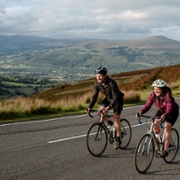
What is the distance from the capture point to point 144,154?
21.0 ft

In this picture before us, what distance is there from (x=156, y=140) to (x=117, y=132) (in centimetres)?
146

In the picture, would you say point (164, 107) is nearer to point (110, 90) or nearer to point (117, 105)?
point (117, 105)

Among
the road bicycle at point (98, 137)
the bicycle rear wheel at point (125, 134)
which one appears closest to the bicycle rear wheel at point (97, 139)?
the road bicycle at point (98, 137)

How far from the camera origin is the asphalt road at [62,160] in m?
6.10

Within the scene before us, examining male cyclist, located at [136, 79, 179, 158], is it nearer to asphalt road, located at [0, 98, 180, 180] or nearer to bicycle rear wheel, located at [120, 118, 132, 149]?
asphalt road, located at [0, 98, 180, 180]

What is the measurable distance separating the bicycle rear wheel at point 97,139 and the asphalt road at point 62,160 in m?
0.16

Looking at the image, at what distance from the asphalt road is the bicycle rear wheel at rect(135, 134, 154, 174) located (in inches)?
6.5

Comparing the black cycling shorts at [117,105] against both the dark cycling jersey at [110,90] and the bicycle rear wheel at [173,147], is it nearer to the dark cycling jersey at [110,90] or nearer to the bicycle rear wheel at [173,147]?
the dark cycling jersey at [110,90]

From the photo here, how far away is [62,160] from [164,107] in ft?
8.69

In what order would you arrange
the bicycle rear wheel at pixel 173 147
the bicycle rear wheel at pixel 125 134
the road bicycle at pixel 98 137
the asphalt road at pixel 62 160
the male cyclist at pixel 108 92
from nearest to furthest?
the asphalt road at pixel 62 160 < the bicycle rear wheel at pixel 173 147 < the male cyclist at pixel 108 92 < the road bicycle at pixel 98 137 < the bicycle rear wheel at pixel 125 134

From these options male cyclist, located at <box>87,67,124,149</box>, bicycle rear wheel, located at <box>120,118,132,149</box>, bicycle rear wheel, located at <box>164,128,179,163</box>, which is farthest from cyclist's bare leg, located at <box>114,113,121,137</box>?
bicycle rear wheel, located at <box>164,128,179,163</box>

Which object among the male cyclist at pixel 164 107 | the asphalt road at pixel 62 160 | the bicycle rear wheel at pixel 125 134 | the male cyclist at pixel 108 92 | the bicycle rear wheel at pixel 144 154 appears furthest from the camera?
the bicycle rear wheel at pixel 125 134

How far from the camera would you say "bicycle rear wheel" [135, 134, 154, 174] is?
625cm

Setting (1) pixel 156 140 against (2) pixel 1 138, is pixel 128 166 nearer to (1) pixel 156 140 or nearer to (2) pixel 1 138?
(1) pixel 156 140
